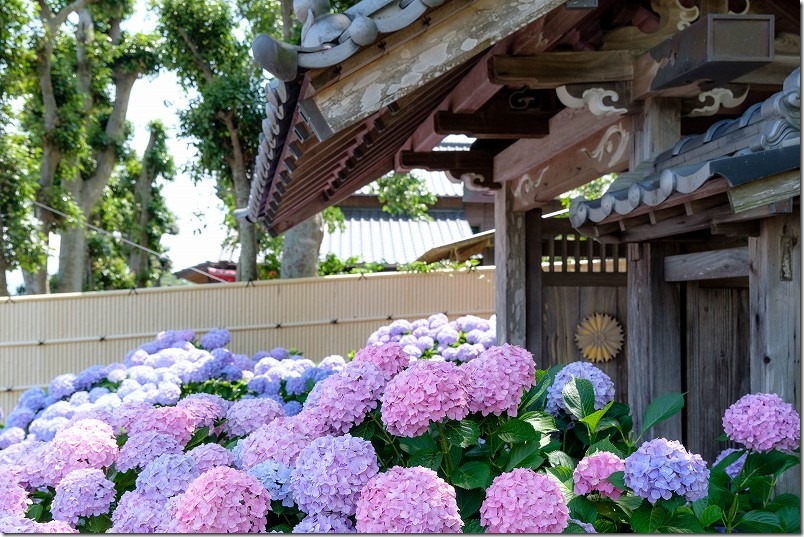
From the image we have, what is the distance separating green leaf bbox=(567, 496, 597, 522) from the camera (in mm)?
1568

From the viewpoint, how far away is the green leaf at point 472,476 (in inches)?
59.3

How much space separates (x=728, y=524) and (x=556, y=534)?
438mm

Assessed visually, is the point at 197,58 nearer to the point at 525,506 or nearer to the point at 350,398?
the point at 350,398

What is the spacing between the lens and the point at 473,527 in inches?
58.9

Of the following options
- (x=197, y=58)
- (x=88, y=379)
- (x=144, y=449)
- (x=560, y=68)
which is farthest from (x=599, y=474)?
(x=197, y=58)

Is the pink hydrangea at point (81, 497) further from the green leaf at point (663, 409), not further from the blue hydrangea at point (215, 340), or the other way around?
the blue hydrangea at point (215, 340)

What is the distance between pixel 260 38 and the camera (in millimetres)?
1928

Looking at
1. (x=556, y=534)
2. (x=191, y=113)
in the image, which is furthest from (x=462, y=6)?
(x=191, y=113)

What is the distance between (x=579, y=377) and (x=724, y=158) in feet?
2.16

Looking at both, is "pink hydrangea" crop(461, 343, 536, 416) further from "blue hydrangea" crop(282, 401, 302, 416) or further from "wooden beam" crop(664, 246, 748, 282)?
"blue hydrangea" crop(282, 401, 302, 416)

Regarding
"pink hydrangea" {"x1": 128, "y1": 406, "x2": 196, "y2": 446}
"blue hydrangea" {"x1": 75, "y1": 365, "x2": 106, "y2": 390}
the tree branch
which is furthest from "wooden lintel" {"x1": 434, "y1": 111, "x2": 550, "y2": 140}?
the tree branch

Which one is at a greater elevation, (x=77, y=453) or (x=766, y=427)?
(x=766, y=427)

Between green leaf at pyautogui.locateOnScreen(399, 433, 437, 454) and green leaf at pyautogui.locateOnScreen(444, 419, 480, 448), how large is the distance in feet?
0.12

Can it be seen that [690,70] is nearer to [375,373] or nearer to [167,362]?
[375,373]
